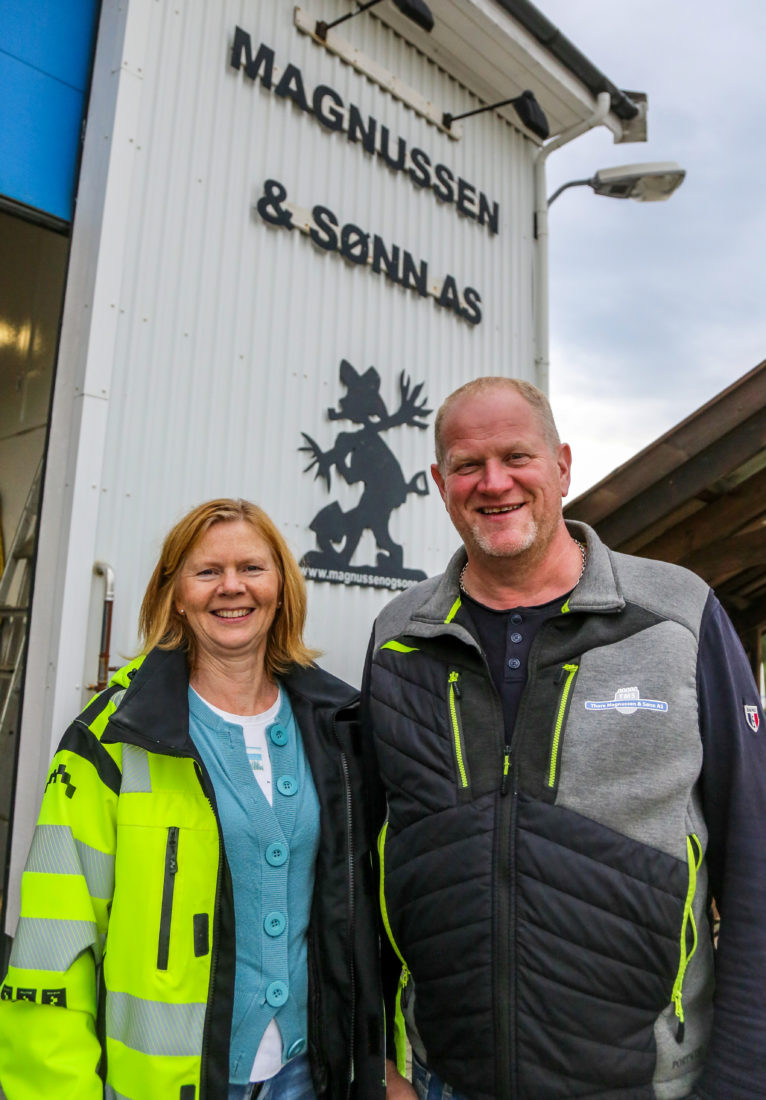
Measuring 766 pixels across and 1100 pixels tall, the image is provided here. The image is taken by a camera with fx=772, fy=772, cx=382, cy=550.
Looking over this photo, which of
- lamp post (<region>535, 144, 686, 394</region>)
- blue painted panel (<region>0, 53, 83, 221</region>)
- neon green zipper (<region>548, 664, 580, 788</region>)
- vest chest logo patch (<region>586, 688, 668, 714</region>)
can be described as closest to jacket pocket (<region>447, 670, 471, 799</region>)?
neon green zipper (<region>548, 664, 580, 788</region>)

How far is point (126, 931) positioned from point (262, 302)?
10.3 ft

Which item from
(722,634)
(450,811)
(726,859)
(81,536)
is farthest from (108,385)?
(726,859)

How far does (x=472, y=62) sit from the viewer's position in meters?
5.21

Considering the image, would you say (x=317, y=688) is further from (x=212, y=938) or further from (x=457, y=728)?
(x=212, y=938)

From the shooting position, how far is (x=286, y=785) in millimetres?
1876

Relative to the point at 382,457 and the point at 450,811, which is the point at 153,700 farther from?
the point at 382,457

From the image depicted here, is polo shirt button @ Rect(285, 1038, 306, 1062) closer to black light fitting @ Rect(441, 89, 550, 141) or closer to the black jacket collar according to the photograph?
the black jacket collar

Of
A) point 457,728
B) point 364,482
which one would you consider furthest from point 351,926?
point 364,482

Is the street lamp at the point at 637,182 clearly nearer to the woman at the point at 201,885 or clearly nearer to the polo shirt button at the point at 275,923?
the woman at the point at 201,885

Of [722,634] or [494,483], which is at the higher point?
[494,483]

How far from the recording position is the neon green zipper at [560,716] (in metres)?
1.63

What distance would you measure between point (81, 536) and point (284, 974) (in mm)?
1968

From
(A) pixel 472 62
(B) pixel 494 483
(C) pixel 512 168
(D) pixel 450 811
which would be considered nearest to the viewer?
(D) pixel 450 811

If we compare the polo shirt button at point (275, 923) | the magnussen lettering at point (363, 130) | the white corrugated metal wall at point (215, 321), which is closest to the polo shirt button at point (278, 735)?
the polo shirt button at point (275, 923)
